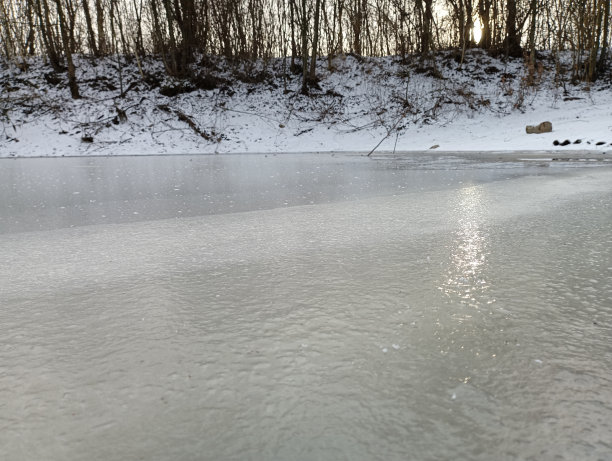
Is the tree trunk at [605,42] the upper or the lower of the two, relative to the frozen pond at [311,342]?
upper

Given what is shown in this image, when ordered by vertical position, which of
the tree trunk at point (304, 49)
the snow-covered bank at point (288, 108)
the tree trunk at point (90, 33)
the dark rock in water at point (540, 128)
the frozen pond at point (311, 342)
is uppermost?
the tree trunk at point (90, 33)

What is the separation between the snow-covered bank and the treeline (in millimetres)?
766

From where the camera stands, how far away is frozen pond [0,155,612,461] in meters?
0.72

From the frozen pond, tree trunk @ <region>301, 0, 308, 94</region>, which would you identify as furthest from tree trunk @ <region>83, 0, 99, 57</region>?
the frozen pond

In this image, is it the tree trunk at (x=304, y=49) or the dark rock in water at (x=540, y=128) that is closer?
the dark rock in water at (x=540, y=128)

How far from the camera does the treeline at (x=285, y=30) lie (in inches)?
617

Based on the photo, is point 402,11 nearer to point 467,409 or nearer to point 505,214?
point 505,214

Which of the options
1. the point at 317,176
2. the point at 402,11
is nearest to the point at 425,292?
the point at 317,176

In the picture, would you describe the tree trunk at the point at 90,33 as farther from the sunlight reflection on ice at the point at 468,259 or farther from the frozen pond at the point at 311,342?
the sunlight reflection on ice at the point at 468,259

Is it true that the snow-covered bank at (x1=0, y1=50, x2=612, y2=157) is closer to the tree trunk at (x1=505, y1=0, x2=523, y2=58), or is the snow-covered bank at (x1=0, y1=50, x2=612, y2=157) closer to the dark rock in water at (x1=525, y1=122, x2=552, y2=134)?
the dark rock in water at (x1=525, y1=122, x2=552, y2=134)

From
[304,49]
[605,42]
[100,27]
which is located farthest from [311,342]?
[100,27]

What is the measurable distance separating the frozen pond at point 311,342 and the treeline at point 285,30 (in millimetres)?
15160

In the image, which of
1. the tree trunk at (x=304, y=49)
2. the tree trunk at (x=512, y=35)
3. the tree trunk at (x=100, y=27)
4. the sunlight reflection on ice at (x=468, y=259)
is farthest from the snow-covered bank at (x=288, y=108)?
the sunlight reflection on ice at (x=468, y=259)

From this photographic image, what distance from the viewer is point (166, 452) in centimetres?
70
